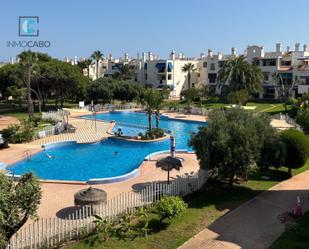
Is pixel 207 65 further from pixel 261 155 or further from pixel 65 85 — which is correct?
pixel 261 155

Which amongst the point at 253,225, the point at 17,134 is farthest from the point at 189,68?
the point at 253,225

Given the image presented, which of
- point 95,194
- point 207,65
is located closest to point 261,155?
point 95,194

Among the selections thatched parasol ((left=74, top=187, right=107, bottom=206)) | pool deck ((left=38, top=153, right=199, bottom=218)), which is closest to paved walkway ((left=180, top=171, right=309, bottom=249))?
thatched parasol ((left=74, top=187, right=107, bottom=206))

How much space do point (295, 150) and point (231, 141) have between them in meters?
5.06

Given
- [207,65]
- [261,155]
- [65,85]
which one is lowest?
[261,155]

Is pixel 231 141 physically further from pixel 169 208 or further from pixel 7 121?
pixel 7 121

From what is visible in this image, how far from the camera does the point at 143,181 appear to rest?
834 inches

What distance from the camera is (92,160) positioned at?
2858cm

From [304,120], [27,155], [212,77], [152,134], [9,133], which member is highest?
[212,77]

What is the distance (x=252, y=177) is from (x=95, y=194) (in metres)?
9.99

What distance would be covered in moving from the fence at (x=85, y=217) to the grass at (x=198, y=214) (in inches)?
20.2

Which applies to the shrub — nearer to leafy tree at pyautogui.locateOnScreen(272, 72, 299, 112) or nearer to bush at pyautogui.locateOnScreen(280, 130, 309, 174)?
bush at pyautogui.locateOnScreen(280, 130, 309, 174)

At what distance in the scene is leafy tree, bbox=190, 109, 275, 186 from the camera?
1688 cm

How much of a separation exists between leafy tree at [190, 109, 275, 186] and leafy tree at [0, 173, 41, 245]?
860 centimetres
